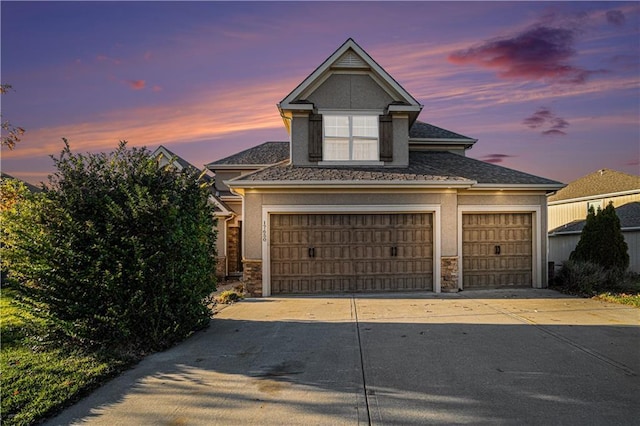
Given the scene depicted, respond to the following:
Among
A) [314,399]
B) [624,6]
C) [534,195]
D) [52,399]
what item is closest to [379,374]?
[314,399]

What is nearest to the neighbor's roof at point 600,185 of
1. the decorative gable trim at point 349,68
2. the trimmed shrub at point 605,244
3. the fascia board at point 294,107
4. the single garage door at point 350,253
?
the trimmed shrub at point 605,244

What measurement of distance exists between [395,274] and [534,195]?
5.31 m

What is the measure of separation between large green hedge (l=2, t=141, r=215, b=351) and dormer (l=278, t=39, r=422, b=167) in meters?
6.92

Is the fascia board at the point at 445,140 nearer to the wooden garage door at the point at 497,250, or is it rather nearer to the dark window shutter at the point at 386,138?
the dark window shutter at the point at 386,138

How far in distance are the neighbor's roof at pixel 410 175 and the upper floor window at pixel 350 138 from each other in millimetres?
518

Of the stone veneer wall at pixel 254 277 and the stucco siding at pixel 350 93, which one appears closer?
the stone veneer wall at pixel 254 277

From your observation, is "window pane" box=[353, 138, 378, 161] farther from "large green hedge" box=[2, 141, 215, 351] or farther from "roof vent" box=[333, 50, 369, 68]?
"large green hedge" box=[2, 141, 215, 351]

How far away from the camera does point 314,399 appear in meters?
4.22

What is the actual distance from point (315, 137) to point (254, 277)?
502cm

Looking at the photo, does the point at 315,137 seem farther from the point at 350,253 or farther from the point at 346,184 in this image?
the point at 350,253

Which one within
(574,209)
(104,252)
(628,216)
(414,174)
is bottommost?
(104,252)

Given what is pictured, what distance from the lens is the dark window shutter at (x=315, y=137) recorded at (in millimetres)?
12742

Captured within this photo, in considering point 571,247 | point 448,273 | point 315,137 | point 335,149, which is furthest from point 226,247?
point 571,247

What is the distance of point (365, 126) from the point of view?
13.0 meters
